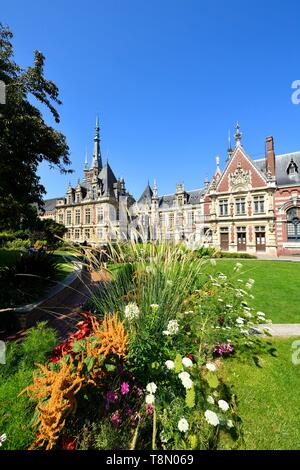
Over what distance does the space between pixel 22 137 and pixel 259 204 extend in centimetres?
2816

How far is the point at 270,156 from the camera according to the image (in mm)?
27766

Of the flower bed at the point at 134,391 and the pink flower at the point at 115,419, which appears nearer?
the flower bed at the point at 134,391

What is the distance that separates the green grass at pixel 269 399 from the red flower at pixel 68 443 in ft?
5.79

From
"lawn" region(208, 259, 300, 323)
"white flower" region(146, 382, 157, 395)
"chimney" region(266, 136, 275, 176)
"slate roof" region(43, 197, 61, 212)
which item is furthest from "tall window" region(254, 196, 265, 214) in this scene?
"slate roof" region(43, 197, 61, 212)

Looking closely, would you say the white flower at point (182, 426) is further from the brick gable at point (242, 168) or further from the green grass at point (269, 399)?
the brick gable at point (242, 168)

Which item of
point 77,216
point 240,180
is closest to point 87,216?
point 77,216

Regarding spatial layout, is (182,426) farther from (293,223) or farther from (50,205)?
(50,205)

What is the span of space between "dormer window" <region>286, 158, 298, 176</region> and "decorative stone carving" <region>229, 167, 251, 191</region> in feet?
14.7

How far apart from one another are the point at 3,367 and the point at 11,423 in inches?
29.3

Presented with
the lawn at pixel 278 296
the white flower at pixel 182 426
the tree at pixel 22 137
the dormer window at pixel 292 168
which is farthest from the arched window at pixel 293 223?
the white flower at pixel 182 426

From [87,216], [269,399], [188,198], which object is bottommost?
[269,399]

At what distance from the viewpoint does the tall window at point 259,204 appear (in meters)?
27.6
